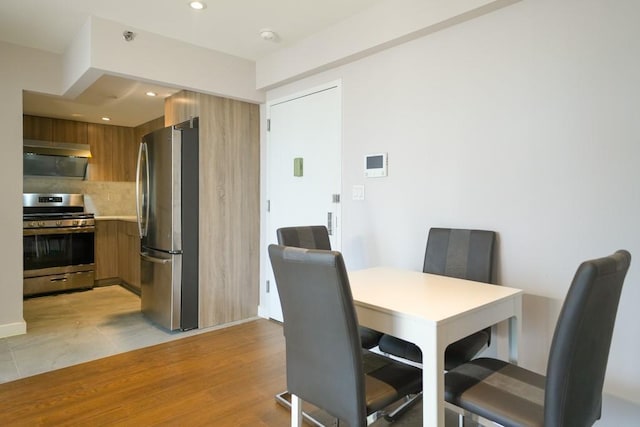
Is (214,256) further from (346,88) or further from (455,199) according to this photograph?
(455,199)

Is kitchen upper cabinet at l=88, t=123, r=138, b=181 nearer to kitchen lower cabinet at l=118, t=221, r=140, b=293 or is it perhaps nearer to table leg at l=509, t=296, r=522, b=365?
kitchen lower cabinet at l=118, t=221, r=140, b=293

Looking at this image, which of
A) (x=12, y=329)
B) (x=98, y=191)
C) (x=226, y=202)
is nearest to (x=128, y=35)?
(x=226, y=202)

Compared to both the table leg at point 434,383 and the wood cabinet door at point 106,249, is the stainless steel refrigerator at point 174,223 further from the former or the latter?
A: the table leg at point 434,383

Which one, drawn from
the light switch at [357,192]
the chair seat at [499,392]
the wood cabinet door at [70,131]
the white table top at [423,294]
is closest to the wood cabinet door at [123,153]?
the wood cabinet door at [70,131]

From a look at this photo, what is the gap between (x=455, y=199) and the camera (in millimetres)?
2348

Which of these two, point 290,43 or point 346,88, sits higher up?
point 290,43

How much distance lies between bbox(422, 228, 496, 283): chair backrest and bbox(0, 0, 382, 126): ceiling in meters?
1.68

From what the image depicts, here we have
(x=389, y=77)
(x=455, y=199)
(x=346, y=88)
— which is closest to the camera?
(x=455, y=199)

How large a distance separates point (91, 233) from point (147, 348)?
267 centimetres

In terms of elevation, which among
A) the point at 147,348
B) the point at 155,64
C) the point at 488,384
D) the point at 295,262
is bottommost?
the point at 147,348

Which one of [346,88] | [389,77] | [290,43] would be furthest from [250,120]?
[389,77]

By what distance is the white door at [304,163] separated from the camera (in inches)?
123

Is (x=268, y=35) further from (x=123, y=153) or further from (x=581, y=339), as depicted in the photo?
(x=123, y=153)

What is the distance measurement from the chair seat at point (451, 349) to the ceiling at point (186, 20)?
7.28ft
